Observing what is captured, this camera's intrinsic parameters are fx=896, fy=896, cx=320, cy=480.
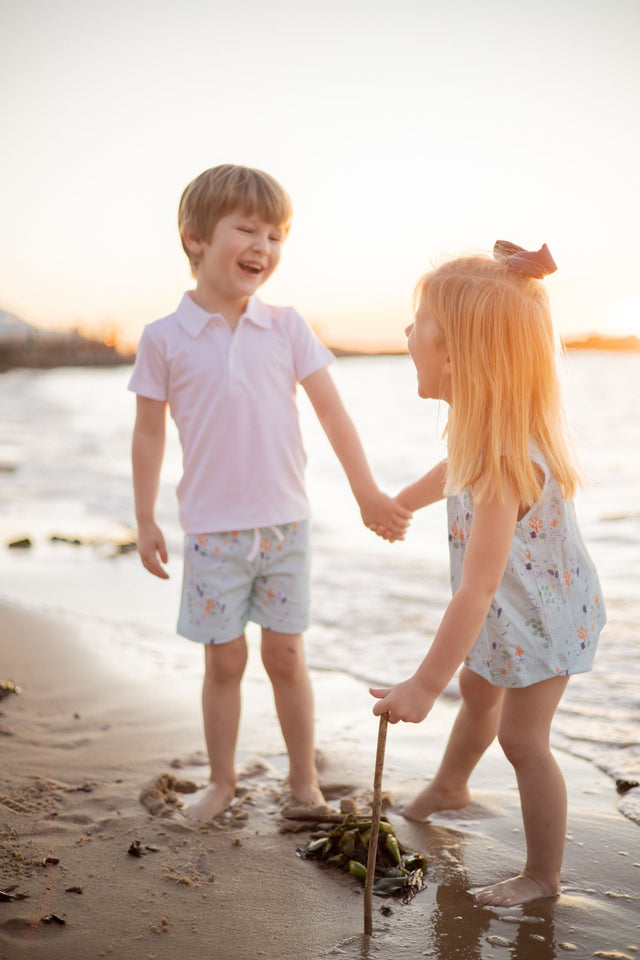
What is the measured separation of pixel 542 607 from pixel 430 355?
0.72 metres

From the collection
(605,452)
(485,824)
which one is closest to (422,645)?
(485,824)

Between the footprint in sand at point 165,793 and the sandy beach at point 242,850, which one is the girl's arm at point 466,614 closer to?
the sandy beach at point 242,850

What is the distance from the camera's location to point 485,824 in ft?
9.11

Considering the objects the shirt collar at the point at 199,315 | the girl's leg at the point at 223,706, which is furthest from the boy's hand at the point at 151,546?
the shirt collar at the point at 199,315

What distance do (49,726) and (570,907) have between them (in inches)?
79.1

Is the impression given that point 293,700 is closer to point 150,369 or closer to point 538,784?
point 538,784

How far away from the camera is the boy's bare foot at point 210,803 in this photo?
2.78 m

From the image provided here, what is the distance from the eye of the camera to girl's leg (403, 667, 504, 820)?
2760mm

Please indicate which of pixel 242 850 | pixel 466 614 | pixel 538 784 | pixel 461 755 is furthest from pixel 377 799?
pixel 461 755

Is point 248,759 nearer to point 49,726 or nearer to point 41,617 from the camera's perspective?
point 49,726

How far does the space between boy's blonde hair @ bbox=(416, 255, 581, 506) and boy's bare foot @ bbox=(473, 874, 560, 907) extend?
39.4 inches

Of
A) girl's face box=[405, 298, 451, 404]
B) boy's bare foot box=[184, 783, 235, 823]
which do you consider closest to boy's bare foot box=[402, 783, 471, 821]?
boy's bare foot box=[184, 783, 235, 823]

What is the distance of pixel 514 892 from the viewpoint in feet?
7.60

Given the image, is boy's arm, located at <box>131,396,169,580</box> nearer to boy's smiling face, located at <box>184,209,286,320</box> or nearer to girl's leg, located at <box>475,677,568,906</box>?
boy's smiling face, located at <box>184,209,286,320</box>
